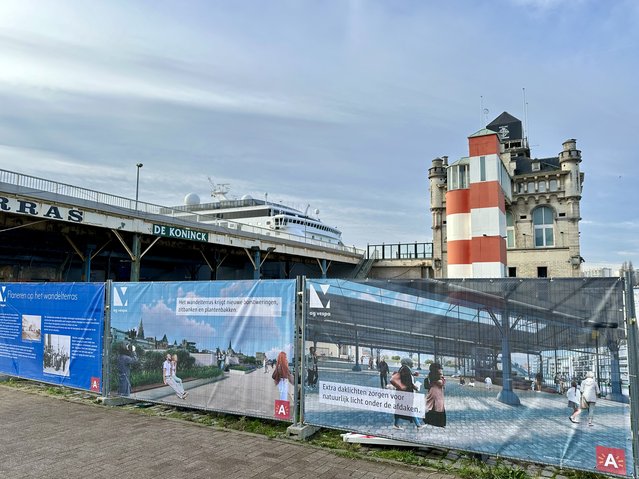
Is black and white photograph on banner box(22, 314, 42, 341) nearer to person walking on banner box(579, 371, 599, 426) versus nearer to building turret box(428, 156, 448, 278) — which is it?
person walking on banner box(579, 371, 599, 426)

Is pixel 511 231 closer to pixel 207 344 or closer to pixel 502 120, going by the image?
pixel 502 120

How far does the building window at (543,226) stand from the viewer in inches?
1259

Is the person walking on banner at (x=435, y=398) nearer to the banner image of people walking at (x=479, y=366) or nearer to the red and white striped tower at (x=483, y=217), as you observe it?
the banner image of people walking at (x=479, y=366)

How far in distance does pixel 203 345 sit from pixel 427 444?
391 centimetres

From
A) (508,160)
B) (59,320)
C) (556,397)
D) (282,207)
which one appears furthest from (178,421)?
(282,207)

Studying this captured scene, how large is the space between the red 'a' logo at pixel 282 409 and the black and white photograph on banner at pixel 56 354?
5.17 m

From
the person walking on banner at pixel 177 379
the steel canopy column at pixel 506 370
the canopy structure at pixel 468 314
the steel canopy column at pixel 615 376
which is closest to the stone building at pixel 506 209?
the canopy structure at pixel 468 314

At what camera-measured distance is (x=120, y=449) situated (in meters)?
5.91

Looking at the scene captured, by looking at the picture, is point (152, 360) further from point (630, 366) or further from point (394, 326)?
point (630, 366)

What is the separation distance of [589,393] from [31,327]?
10.7 meters

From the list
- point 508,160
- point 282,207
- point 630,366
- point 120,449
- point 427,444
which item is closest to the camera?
point 630,366

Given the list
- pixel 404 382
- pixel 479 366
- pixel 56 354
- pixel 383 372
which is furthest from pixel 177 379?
pixel 479 366

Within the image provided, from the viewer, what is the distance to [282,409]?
6.60 metres

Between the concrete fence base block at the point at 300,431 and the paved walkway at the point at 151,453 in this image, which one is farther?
the concrete fence base block at the point at 300,431
